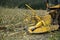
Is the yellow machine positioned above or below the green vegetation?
above

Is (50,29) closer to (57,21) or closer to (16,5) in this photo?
(57,21)

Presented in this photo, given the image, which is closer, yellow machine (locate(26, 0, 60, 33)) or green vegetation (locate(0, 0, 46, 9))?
yellow machine (locate(26, 0, 60, 33))

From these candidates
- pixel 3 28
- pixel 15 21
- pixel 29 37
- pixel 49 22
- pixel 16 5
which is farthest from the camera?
pixel 16 5

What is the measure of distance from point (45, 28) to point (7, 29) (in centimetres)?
173

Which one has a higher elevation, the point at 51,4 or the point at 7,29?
the point at 51,4

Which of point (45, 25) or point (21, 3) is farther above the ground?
point (45, 25)

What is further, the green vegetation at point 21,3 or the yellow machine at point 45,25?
the green vegetation at point 21,3

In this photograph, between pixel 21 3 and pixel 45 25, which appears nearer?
pixel 45 25

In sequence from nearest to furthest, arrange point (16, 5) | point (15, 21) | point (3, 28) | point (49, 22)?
1. point (49, 22)
2. point (3, 28)
3. point (15, 21)
4. point (16, 5)

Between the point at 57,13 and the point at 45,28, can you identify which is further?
the point at 57,13

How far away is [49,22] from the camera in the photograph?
931cm

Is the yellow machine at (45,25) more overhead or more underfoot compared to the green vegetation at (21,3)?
more overhead

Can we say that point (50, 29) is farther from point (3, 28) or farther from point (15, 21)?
point (15, 21)

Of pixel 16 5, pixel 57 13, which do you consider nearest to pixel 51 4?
pixel 57 13
